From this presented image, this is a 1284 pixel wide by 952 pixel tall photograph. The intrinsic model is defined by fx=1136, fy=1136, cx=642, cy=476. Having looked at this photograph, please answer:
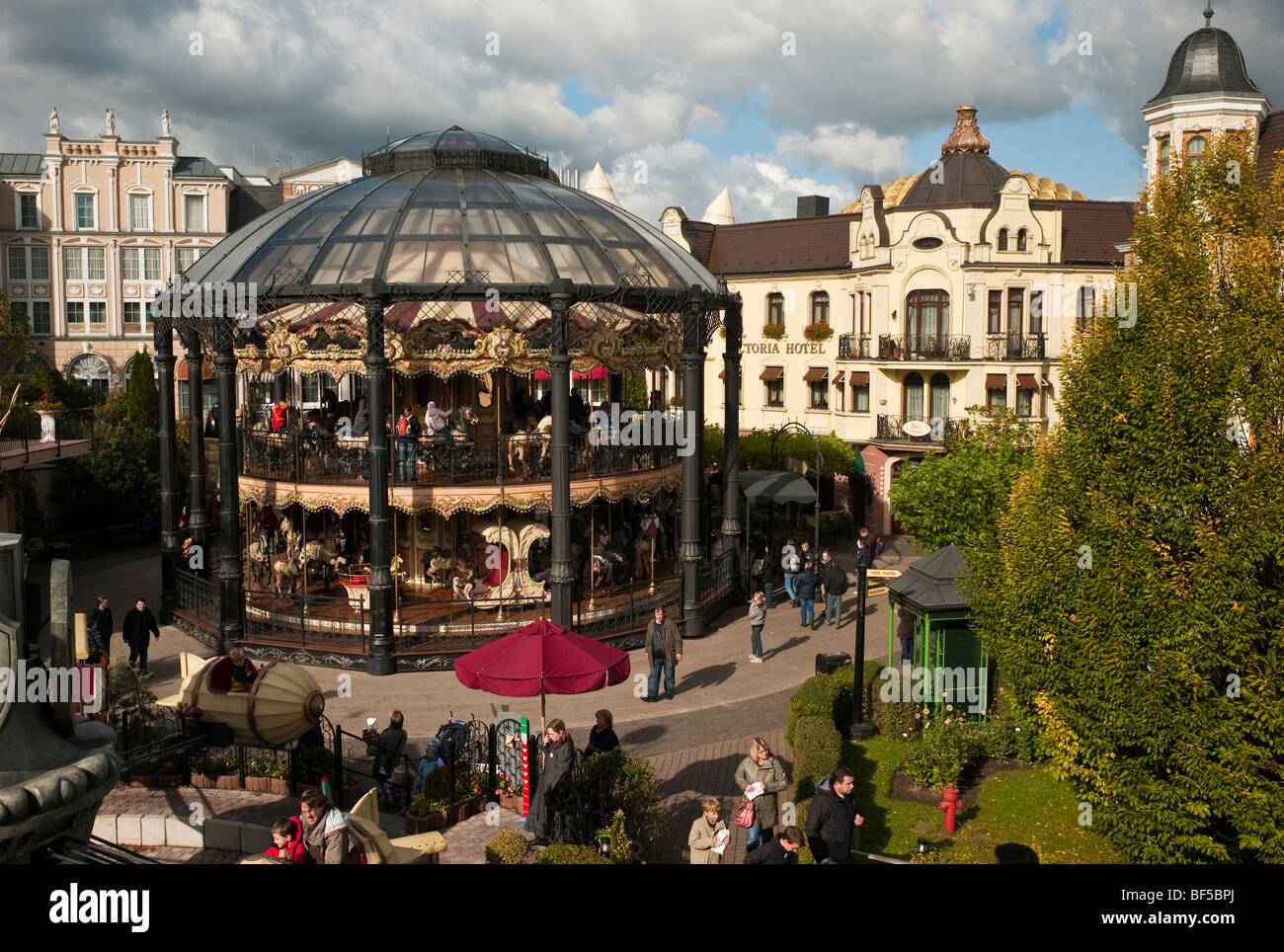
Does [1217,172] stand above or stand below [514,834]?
above

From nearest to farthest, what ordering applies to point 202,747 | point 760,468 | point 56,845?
point 56,845 < point 202,747 < point 760,468

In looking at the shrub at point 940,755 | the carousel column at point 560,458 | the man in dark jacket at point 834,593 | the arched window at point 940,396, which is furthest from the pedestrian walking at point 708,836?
the arched window at point 940,396

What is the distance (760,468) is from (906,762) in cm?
3067

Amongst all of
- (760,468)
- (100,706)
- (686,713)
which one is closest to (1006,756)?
(686,713)

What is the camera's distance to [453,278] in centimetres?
2498

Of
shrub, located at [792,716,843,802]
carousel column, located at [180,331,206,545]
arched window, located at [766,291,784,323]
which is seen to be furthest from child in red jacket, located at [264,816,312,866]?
arched window, located at [766,291,784,323]

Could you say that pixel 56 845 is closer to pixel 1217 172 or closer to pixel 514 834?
pixel 514 834

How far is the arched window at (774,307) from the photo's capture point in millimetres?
51594

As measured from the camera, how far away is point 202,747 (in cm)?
1614

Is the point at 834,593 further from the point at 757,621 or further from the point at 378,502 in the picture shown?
the point at 378,502

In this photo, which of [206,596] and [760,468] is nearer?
[206,596]

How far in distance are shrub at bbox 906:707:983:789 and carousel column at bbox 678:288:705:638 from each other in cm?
948

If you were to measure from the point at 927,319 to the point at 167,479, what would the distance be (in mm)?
29219
